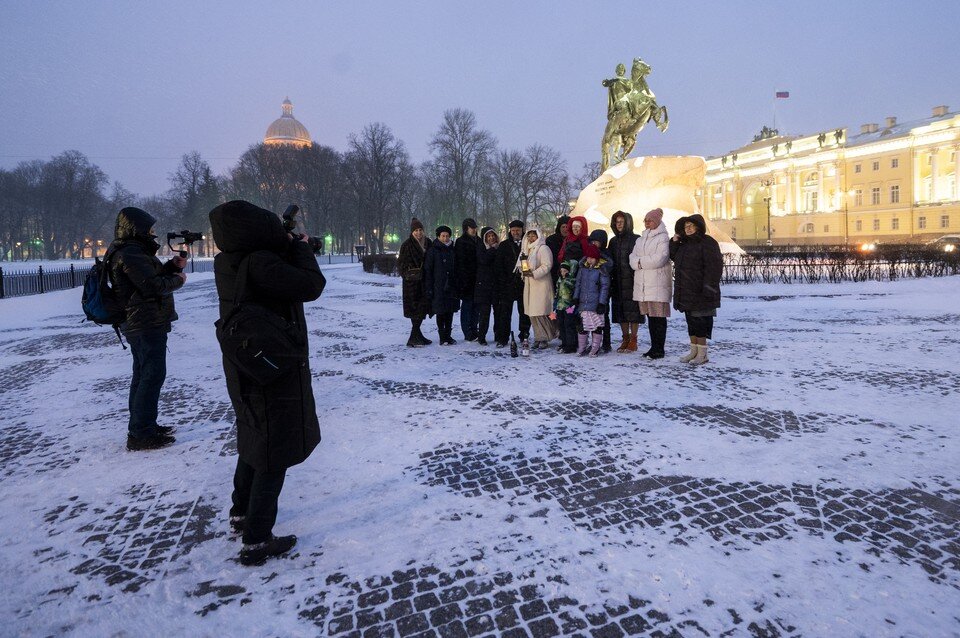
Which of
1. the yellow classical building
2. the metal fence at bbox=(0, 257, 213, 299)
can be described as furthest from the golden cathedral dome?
the metal fence at bbox=(0, 257, 213, 299)

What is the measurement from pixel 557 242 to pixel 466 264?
1.51 metres

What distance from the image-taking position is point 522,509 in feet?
10.9

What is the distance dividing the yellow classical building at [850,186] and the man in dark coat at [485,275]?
1888 inches

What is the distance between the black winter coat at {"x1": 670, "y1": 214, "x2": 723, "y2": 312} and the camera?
6.66m

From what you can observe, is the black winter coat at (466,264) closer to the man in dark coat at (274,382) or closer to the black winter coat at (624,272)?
the black winter coat at (624,272)

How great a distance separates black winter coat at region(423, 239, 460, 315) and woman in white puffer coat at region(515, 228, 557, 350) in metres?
1.16

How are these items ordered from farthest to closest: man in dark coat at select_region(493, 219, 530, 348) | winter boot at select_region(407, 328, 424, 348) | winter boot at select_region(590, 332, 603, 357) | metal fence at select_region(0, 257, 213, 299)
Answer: metal fence at select_region(0, 257, 213, 299)
winter boot at select_region(407, 328, 424, 348)
man in dark coat at select_region(493, 219, 530, 348)
winter boot at select_region(590, 332, 603, 357)

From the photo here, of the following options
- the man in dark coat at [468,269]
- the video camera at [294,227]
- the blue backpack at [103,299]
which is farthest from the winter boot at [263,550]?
the man in dark coat at [468,269]

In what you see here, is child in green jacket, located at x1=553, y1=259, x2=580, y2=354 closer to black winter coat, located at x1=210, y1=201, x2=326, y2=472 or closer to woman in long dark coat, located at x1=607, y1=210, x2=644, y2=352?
woman in long dark coat, located at x1=607, y1=210, x2=644, y2=352

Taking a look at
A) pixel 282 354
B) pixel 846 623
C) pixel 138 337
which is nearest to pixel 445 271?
pixel 138 337

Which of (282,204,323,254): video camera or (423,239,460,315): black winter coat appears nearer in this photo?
(282,204,323,254): video camera

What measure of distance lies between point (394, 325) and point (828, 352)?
7665 millimetres

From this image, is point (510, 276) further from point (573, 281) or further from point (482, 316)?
point (573, 281)

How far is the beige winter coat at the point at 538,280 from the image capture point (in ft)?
25.5
